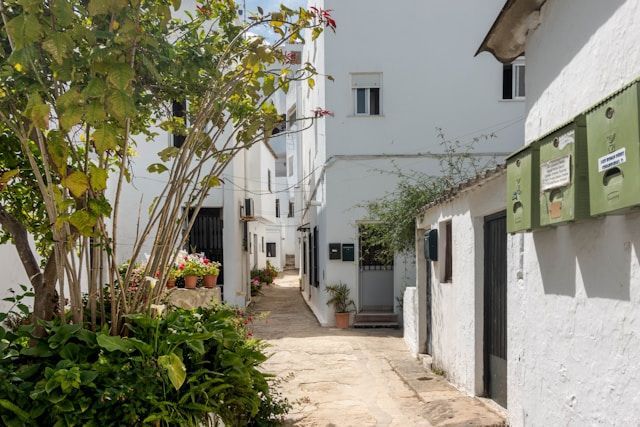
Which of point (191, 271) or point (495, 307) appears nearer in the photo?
point (495, 307)

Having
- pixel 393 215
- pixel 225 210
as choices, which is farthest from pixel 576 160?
pixel 225 210

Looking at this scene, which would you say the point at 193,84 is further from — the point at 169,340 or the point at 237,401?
the point at 237,401

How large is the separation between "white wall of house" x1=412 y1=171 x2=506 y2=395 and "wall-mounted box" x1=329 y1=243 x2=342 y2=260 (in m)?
4.78

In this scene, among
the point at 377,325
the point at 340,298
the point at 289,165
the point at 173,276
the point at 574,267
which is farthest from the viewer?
the point at 289,165

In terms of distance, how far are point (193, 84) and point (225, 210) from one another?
30.0ft

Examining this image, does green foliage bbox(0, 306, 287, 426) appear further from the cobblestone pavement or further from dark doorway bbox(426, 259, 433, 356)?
dark doorway bbox(426, 259, 433, 356)

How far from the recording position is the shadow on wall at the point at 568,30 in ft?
9.81

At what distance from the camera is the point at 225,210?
13.2 metres

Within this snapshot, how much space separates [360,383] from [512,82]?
27.6ft

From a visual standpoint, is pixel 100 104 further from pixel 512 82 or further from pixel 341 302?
pixel 512 82

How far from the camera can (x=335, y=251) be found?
40.0 ft

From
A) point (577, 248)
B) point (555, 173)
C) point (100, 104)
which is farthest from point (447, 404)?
point (100, 104)

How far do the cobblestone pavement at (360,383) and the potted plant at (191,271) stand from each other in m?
1.92

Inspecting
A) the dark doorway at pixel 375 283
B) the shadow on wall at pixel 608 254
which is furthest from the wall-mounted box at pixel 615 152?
the dark doorway at pixel 375 283
